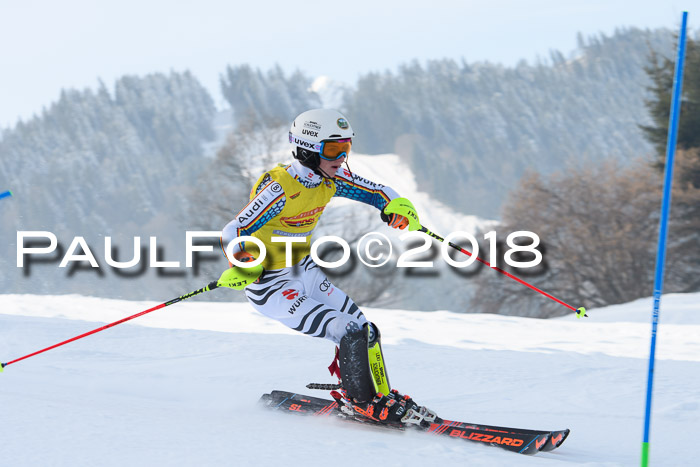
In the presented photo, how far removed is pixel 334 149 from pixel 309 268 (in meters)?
0.81

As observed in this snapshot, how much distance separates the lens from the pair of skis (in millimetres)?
4078

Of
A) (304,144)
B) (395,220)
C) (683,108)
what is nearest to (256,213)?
(304,144)

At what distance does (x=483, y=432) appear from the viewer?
14.0 feet

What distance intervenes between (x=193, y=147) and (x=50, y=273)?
73.9m

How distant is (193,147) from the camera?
113188mm

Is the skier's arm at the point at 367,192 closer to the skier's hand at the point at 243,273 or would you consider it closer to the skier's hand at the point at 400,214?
the skier's hand at the point at 400,214

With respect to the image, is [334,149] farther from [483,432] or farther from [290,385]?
[290,385]

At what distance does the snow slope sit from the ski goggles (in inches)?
63.7

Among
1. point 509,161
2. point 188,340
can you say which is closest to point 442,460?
point 188,340

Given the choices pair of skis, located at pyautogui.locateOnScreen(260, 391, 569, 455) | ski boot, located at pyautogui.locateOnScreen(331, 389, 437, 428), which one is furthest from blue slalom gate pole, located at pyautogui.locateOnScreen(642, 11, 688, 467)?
ski boot, located at pyautogui.locateOnScreen(331, 389, 437, 428)

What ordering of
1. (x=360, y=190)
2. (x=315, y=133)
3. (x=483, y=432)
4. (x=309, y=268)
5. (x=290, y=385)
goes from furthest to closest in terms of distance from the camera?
(x=290, y=385)
(x=360, y=190)
(x=309, y=268)
(x=315, y=133)
(x=483, y=432)

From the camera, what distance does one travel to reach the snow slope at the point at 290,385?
347cm

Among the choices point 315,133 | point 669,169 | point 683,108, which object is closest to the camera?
point 669,169

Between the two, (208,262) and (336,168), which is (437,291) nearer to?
(208,262)
